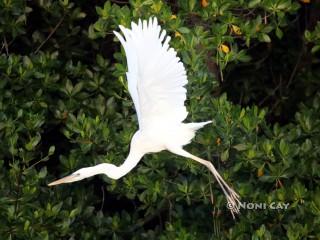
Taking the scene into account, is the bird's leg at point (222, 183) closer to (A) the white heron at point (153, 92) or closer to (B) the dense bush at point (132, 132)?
(A) the white heron at point (153, 92)

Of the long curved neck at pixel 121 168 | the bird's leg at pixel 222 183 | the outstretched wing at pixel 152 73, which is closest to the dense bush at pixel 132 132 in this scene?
the bird's leg at pixel 222 183

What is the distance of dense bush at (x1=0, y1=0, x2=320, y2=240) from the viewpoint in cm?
743

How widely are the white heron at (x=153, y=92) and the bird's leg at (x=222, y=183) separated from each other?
10 millimetres

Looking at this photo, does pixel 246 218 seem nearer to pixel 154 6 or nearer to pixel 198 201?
pixel 198 201

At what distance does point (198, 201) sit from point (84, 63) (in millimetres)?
1566

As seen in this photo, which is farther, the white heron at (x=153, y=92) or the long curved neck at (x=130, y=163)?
the long curved neck at (x=130, y=163)

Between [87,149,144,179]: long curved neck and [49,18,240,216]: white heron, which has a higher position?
[49,18,240,216]: white heron

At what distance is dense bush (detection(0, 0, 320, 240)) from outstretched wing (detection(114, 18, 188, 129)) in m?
0.91

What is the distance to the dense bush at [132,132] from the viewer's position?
24.4 feet

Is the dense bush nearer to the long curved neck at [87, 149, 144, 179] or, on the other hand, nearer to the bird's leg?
the bird's leg

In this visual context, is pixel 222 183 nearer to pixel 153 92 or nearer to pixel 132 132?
pixel 132 132

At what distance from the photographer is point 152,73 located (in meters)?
6.30

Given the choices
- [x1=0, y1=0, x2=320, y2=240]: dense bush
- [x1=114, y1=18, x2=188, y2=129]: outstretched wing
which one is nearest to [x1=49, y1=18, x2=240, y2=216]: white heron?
[x1=114, y1=18, x2=188, y2=129]: outstretched wing

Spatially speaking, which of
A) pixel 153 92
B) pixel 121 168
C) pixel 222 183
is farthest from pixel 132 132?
pixel 153 92
